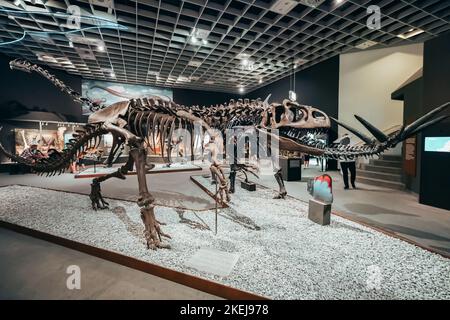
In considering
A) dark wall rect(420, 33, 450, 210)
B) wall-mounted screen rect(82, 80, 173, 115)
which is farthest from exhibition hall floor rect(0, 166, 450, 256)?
wall-mounted screen rect(82, 80, 173, 115)

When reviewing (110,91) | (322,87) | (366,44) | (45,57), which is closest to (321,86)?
(322,87)

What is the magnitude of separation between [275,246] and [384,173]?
22.4 feet

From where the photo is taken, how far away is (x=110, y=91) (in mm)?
12844

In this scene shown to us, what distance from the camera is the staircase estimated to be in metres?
6.81

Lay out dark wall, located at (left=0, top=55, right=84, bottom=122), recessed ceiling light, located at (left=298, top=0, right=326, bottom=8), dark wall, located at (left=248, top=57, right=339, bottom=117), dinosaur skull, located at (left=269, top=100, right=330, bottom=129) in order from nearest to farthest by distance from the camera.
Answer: dinosaur skull, located at (left=269, top=100, right=330, bottom=129), recessed ceiling light, located at (left=298, top=0, right=326, bottom=8), dark wall, located at (left=0, top=55, right=84, bottom=122), dark wall, located at (left=248, top=57, right=339, bottom=117)

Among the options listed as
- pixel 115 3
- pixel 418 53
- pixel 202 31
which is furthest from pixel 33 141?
pixel 418 53

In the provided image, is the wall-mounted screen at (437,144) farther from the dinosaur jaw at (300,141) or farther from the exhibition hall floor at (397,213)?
the dinosaur jaw at (300,141)

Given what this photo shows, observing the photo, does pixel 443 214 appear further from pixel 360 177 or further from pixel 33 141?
pixel 33 141

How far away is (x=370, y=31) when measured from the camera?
714 cm

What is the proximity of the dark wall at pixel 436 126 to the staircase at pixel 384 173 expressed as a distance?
2.06 m

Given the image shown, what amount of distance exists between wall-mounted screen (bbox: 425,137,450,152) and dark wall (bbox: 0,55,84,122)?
14.5m

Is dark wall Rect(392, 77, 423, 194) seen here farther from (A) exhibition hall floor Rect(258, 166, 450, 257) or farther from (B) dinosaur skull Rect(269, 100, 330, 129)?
(B) dinosaur skull Rect(269, 100, 330, 129)

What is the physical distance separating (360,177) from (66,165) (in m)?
8.69

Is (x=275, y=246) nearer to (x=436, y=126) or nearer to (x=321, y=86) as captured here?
(x=436, y=126)
